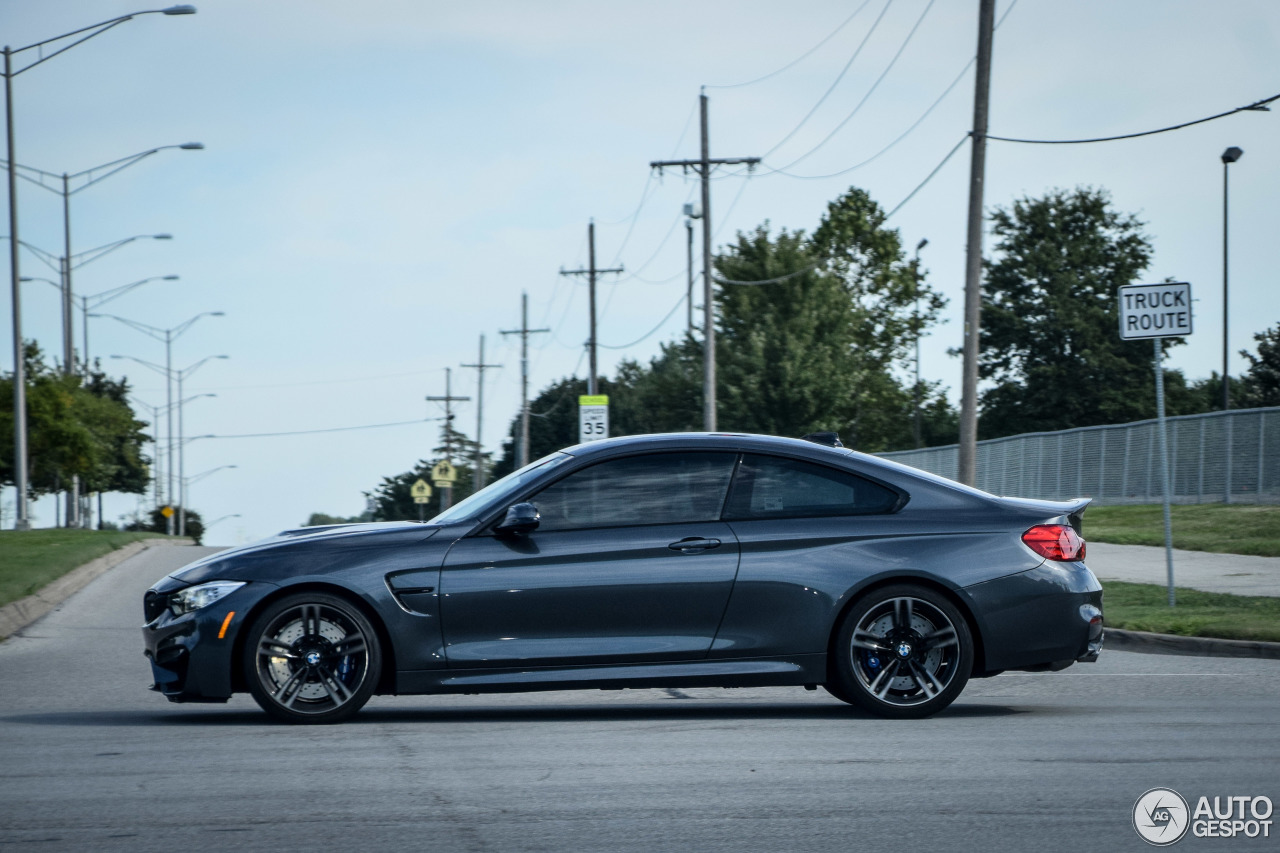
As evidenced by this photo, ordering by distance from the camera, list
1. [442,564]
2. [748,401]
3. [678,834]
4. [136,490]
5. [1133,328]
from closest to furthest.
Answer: [678,834], [442,564], [1133,328], [748,401], [136,490]

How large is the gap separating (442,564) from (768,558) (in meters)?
1.62

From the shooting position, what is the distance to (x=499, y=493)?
26.1 feet

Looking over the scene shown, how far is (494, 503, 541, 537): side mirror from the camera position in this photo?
7.50m

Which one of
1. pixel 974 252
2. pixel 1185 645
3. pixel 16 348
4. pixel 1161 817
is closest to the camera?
pixel 1161 817

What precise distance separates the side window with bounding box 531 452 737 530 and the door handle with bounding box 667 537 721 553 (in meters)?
0.13

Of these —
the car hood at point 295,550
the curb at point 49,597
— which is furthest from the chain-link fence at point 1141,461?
the car hood at point 295,550

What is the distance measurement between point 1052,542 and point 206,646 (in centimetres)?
430

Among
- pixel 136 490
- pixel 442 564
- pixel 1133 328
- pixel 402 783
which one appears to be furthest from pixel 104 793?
pixel 136 490

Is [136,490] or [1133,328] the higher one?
[1133,328]

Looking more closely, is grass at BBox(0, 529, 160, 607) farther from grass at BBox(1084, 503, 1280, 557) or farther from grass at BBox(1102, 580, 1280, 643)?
grass at BBox(1084, 503, 1280, 557)

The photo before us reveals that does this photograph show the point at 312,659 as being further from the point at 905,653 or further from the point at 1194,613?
the point at 1194,613

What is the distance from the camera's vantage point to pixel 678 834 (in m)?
5.04

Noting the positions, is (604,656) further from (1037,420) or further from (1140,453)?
(1037,420)

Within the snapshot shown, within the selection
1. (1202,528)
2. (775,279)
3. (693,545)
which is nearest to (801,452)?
(693,545)
